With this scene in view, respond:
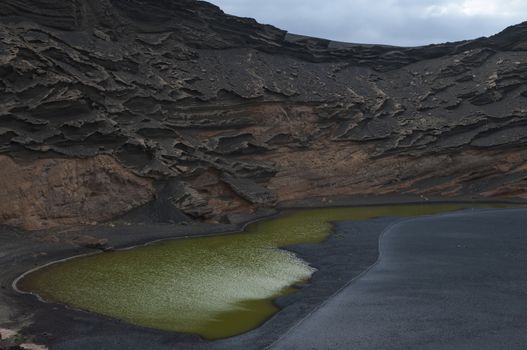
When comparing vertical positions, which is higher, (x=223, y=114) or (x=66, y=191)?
(x=223, y=114)

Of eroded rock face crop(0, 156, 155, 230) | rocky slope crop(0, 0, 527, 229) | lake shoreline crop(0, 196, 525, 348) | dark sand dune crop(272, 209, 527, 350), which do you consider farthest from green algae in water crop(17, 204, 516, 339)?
rocky slope crop(0, 0, 527, 229)

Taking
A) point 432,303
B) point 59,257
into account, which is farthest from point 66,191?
point 432,303

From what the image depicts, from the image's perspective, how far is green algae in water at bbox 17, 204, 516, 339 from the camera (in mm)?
16734

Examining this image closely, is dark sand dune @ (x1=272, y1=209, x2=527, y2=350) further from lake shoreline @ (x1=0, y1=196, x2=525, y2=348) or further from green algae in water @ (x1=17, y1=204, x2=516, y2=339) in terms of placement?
lake shoreline @ (x1=0, y1=196, x2=525, y2=348)

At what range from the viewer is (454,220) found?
121 ft

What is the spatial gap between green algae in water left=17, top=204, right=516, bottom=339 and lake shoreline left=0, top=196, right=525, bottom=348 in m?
0.68

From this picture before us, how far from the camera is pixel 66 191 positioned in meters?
31.7

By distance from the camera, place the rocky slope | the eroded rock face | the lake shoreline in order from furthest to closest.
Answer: the rocky slope
the eroded rock face
the lake shoreline

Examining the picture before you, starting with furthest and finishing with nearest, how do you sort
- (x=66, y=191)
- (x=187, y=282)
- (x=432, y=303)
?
1. (x=66, y=191)
2. (x=187, y=282)
3. (x=432, y=303)

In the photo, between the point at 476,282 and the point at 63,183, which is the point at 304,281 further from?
the point at 63,183

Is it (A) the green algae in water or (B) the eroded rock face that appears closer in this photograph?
(A) the green algae in water

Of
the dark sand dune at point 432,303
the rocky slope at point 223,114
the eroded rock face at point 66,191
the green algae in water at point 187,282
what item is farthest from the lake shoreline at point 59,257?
the dark sand dune at point 432,303

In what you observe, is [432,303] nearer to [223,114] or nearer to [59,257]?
[59,257]

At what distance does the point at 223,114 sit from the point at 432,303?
33476mm
